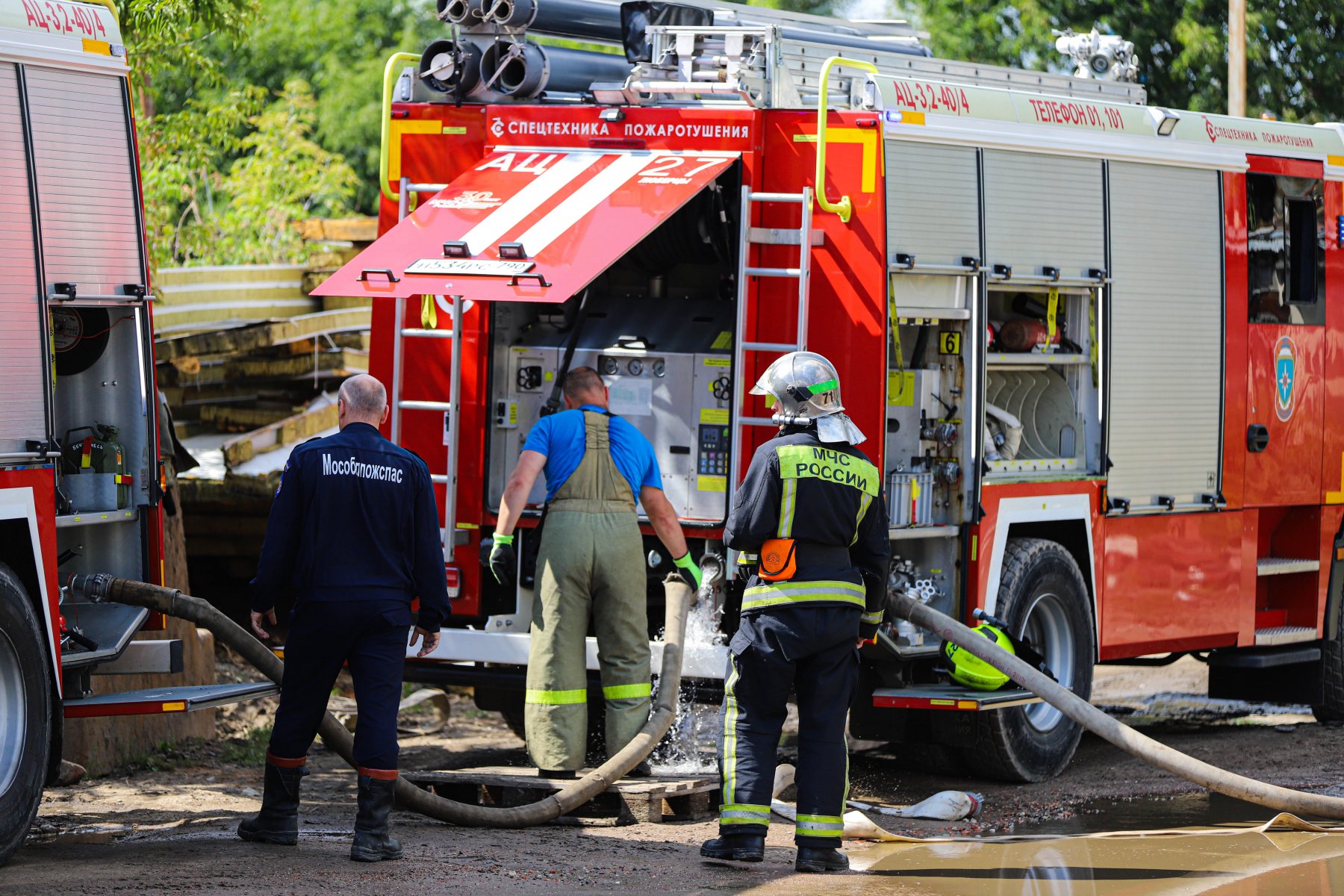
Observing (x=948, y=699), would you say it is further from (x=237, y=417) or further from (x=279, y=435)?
(x=237, y=417)

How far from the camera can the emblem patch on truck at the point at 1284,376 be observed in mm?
10617

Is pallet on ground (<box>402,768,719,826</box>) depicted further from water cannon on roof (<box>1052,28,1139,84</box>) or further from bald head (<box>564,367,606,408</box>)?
water cannon on roof (<box>1052,28,1139,84</box>)

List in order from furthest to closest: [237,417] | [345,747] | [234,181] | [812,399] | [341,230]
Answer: [234,181] → [341,230] → [237,417] → [345,747] → [812,399]

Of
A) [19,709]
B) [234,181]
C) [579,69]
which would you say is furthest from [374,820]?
[234,181]

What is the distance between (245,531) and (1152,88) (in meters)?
11.1

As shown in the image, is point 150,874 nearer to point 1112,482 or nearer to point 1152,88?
point 1112,482

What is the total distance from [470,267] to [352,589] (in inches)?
69.4

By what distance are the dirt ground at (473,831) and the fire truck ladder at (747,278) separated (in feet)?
5.22

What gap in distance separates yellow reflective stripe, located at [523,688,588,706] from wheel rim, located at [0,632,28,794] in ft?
7.19

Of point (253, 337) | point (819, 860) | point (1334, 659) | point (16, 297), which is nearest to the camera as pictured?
point (16, 297)

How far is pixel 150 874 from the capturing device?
20.5ft

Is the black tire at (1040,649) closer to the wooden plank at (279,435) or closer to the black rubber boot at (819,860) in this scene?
the black rubber boot at (819,860)

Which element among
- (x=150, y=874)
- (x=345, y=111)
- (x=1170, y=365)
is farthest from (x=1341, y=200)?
(x=345, y=111)

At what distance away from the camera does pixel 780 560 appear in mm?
6934
